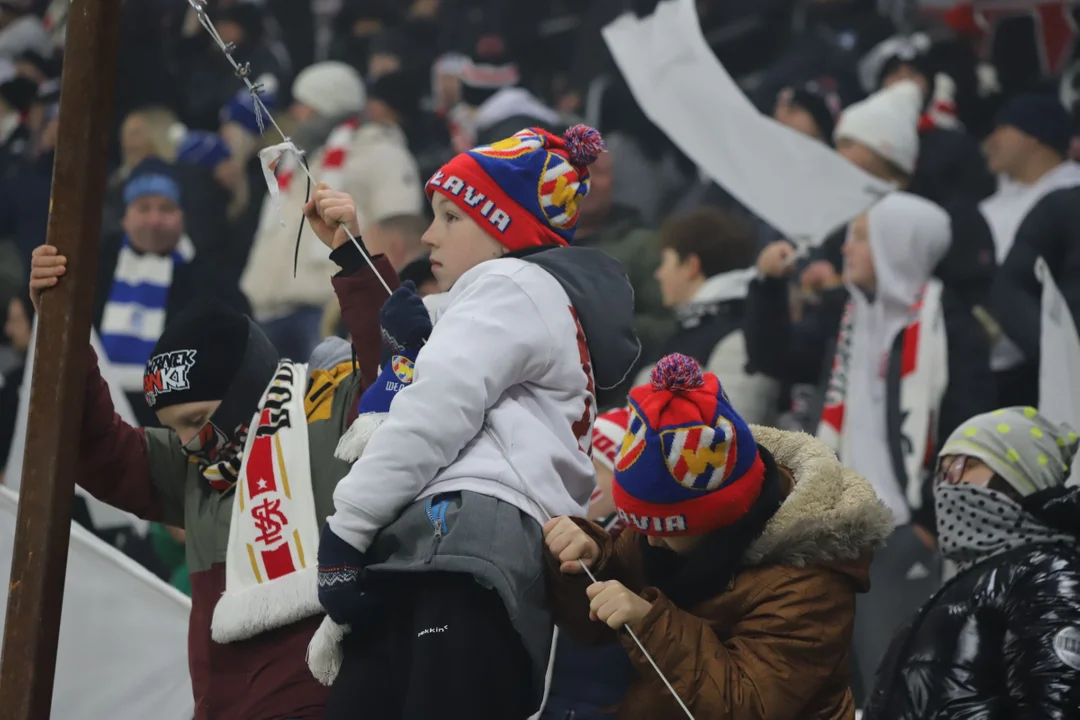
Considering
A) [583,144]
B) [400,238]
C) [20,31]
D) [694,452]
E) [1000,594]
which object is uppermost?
[583,144]

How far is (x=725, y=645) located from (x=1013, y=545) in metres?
0.99

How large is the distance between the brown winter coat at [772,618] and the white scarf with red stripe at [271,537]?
0.64m

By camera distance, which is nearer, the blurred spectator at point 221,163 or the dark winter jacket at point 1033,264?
the dark winter jacket at point 1033,264

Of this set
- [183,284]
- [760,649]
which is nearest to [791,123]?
[183,284]

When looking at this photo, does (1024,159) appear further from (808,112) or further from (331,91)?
(331,91)

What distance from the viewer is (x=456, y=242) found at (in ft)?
11.0

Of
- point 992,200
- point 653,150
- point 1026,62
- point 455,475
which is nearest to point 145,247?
point 653,150

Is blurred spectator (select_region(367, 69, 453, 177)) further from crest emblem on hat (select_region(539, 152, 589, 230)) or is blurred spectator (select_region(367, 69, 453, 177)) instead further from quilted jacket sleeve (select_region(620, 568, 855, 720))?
quilted jacket sleeve (select_region(620, 568, 855, 720))

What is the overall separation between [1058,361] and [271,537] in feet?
9.55

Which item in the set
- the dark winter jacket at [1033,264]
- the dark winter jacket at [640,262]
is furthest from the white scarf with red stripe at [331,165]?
the dark winter jacket at [1033,264]

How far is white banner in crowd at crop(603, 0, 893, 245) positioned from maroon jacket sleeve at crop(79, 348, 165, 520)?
2.60 meters

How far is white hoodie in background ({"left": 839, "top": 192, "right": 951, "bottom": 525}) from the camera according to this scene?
6070mm

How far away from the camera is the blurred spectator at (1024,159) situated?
22.2 feet

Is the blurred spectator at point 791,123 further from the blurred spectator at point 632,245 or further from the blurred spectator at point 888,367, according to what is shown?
the blurred spectator at point 888,367
